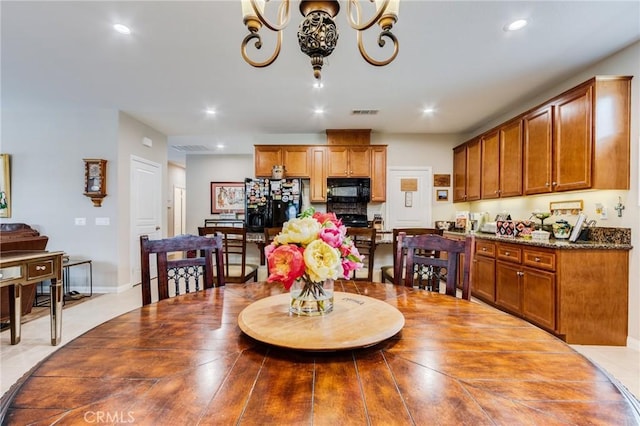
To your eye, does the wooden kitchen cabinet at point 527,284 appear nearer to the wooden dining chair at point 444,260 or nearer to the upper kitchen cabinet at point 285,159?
the wooden dining chair at point 444,260

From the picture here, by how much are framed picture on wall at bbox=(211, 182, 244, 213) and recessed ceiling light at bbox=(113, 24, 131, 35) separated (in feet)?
17.3

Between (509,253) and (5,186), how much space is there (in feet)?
21.8

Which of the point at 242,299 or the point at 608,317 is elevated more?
the point at 242,299

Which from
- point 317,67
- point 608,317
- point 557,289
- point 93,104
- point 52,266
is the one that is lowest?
point 608,317

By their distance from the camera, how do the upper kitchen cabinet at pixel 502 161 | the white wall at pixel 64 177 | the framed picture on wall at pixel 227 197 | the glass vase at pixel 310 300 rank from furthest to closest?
the framed picture on wall at pixel 227 197 → the white wall at pixel 64 177 → the upper kitchen cabinet at pixel 502 161 → the glass vase at pixel 310 300

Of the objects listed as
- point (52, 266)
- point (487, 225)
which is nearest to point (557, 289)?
point (487, 225)

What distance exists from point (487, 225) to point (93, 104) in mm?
5623

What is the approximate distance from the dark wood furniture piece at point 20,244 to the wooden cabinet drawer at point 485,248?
16.1 feet

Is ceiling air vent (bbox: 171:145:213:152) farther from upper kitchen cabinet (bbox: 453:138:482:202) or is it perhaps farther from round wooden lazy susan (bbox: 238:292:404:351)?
round wooden lazy susan (bbox: 238:292:404:351)

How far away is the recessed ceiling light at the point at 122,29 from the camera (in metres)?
2.34

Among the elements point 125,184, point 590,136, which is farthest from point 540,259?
point 125,184

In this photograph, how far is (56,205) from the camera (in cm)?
430

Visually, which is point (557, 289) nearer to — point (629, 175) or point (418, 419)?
point (629, 175)

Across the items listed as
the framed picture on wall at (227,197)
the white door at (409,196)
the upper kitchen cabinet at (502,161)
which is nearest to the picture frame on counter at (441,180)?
the white door at (409,196)
